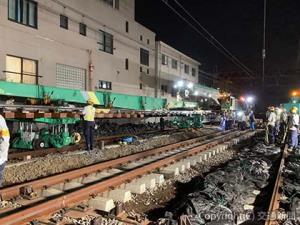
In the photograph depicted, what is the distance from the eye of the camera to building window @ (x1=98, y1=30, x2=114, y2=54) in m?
30.4

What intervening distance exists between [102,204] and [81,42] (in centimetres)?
2215

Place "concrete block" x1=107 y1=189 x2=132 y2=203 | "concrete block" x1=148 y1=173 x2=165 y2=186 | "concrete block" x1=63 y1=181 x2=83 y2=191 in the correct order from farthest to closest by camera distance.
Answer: "concrete block" x1=148 y1=173 x2=165 y2=186, "concrete block" x1=63 y1=181 x2=83 y2=191, "concrete block" x1=107 y1=189 x2=132 y2=203

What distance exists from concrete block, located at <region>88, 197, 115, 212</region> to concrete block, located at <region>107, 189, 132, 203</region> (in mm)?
479

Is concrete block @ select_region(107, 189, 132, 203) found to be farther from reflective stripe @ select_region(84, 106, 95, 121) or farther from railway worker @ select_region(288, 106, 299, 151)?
railway worker @ select_region(288, 106, 299, 151)

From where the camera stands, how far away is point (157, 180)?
926 centimetres

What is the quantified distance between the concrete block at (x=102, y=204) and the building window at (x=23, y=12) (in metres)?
17.0

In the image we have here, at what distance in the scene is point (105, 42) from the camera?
31.1 m

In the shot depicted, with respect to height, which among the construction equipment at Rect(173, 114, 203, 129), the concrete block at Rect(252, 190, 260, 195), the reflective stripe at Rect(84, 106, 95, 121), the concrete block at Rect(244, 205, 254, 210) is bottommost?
the concrete block at Rect(244, 205, 254, 210)

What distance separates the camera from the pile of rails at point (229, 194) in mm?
6047

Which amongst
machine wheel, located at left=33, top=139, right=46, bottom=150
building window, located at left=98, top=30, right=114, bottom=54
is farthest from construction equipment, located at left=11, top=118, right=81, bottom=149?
building window, located at left=98, top=30, right=114, bottom=54

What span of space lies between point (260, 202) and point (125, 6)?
98.2 ft

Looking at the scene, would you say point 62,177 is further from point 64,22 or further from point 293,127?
point 64,22

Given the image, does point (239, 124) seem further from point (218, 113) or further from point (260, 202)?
point (260, 202)

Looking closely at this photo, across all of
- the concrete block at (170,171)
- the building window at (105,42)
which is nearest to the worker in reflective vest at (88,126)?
the concrete block at (170,171)
